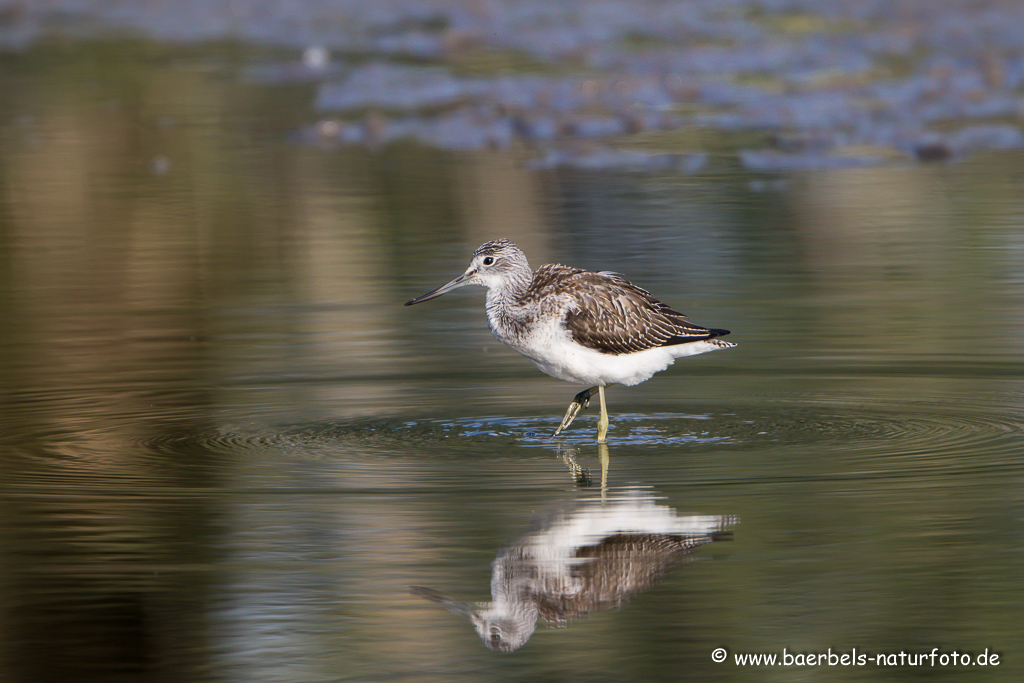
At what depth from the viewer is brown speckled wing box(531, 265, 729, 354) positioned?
920cm

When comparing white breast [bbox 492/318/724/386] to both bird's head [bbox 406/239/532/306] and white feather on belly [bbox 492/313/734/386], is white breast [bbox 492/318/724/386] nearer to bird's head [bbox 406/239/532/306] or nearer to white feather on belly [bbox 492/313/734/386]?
white feather on belly [bbox 492/313/734/386]

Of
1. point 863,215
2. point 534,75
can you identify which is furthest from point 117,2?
point 863,215

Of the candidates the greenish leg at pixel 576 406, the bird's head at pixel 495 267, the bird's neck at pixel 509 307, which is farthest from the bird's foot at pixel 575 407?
the bird's head at pixel 495 267

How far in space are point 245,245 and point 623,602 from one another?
9.78 m

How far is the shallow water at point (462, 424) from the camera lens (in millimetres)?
5828

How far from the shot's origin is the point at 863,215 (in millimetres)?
15836

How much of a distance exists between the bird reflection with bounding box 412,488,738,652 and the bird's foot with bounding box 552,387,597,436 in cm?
172

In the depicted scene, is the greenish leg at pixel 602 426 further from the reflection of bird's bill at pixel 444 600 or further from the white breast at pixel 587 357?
the reflection of bird's bill at pixel 444 600

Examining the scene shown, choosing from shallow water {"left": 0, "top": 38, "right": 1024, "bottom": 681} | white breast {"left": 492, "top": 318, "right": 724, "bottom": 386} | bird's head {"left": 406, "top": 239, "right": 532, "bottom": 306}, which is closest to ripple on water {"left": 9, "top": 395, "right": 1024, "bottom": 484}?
shallow water {"left": 0, "top": 38, "right": 1024, "bottom": 681}

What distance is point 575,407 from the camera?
934 centimetres

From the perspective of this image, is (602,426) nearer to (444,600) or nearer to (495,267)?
(495,267)

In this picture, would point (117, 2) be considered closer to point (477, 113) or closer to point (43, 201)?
point (477, 113)

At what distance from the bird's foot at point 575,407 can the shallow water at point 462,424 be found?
0.25ft

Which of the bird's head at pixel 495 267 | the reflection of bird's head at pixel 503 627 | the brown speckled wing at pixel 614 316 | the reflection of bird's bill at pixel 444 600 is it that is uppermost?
the bird's head at pixel 495 267
